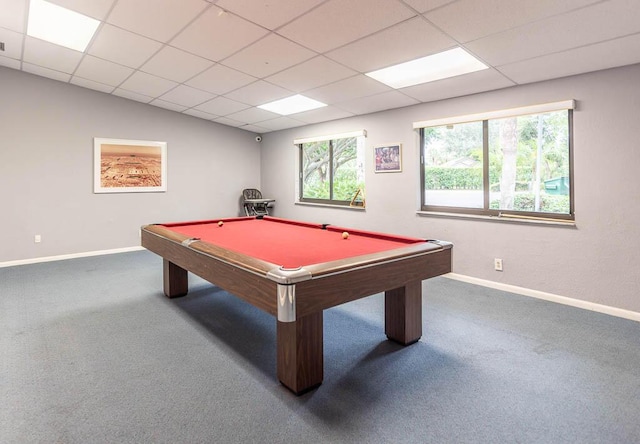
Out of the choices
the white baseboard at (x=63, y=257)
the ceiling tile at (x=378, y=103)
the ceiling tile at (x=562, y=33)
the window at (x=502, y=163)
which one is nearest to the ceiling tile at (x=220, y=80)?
the ceiling tile at (x=378, y=103)

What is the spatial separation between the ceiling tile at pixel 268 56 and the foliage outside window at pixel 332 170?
199cm

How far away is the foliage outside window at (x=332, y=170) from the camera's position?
18.2 ft

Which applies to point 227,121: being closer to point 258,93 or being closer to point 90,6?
point 258,93

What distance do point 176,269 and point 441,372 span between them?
2.67 m

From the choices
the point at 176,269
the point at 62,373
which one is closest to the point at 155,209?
the point at 176,269

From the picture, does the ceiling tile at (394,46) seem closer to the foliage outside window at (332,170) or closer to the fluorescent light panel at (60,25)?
the foliage outside window at (332,170)

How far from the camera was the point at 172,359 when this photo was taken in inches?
91.0

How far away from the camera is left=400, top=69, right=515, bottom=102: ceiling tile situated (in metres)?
3.39

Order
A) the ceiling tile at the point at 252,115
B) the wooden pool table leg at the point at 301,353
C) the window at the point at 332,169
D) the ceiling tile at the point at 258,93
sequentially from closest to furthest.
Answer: the wooden pool table leg at the point at 301,353
the ceiling tile at the point at 258,93
the window at the point at 332,169
the ceiling tile at the point at 252,115

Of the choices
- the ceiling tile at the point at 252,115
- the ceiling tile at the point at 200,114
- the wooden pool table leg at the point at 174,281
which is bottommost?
the wooden pool table leg at the point at 174,281

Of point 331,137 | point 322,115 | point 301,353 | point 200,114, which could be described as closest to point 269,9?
point 301,353

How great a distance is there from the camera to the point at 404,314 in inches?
97.3

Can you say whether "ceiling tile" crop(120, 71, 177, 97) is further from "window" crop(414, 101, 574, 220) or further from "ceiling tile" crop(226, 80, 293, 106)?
"window" crop(414, 101, 574, 220)

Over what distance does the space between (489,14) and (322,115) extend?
Answer: 3.32 metres
